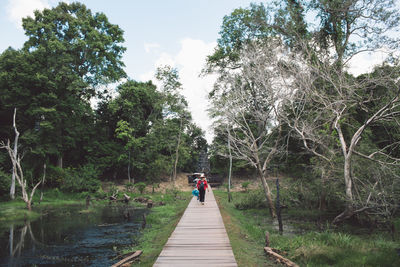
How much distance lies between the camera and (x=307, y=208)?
1571 cm

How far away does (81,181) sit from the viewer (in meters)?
25.6

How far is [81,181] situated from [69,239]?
1488 centimetres

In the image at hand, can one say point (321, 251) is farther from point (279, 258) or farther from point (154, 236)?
point (154, 236)

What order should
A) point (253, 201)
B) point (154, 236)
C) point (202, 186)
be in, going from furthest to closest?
point (253, 201), point (202, 186), point (154, 236)

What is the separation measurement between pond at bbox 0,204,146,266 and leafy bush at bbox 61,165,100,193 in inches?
294

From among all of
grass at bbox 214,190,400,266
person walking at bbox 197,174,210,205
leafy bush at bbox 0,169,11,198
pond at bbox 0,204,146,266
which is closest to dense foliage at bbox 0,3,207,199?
leafy bush at bbox 0,169,11,198

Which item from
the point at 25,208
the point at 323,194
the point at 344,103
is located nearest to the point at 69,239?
the point at 25,208

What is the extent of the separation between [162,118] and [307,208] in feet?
73.2

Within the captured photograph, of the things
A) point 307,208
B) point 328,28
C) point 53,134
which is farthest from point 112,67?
point 307,208

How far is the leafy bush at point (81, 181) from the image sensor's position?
25392mm

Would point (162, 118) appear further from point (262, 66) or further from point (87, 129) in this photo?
point (262, 66)

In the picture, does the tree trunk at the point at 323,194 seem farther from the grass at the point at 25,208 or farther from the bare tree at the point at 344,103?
the grass at the point at 25,208

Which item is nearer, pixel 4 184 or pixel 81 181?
pixel 4 184

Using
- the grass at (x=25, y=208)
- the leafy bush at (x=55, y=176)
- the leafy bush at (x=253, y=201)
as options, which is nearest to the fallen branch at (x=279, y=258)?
the leafy bush at (x=253, y=201)
